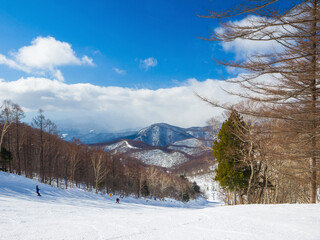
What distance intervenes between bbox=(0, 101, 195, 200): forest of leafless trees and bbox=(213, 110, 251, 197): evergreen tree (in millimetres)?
25604

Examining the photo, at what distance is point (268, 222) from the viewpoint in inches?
216

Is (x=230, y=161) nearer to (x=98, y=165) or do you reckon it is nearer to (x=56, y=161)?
(x=98, y=165)

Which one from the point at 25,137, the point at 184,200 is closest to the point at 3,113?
the point at 25,137

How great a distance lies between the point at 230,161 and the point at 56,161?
3886cm

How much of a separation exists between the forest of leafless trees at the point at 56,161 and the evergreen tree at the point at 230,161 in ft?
84.0

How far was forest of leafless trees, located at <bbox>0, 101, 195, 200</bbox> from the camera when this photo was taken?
3114 cm

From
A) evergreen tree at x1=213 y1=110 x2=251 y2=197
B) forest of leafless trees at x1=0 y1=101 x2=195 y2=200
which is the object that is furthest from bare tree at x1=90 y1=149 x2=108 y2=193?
evergreen tree at x1=213 y1=110 x2=251 y2=197

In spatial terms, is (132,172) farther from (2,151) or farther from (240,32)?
(240,32)

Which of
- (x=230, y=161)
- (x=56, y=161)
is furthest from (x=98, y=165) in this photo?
(x=230, y=161)

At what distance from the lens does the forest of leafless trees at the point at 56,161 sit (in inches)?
1226

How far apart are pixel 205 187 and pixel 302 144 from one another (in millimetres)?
139980

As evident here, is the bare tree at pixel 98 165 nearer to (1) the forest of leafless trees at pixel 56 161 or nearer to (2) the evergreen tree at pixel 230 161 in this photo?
(1) the forest of leafless trees at pixel 56 161

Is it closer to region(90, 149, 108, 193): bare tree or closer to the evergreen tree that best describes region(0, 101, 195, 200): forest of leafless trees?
region(90, 149, 108, 193): bare tree

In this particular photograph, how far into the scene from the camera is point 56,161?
42.0 m
